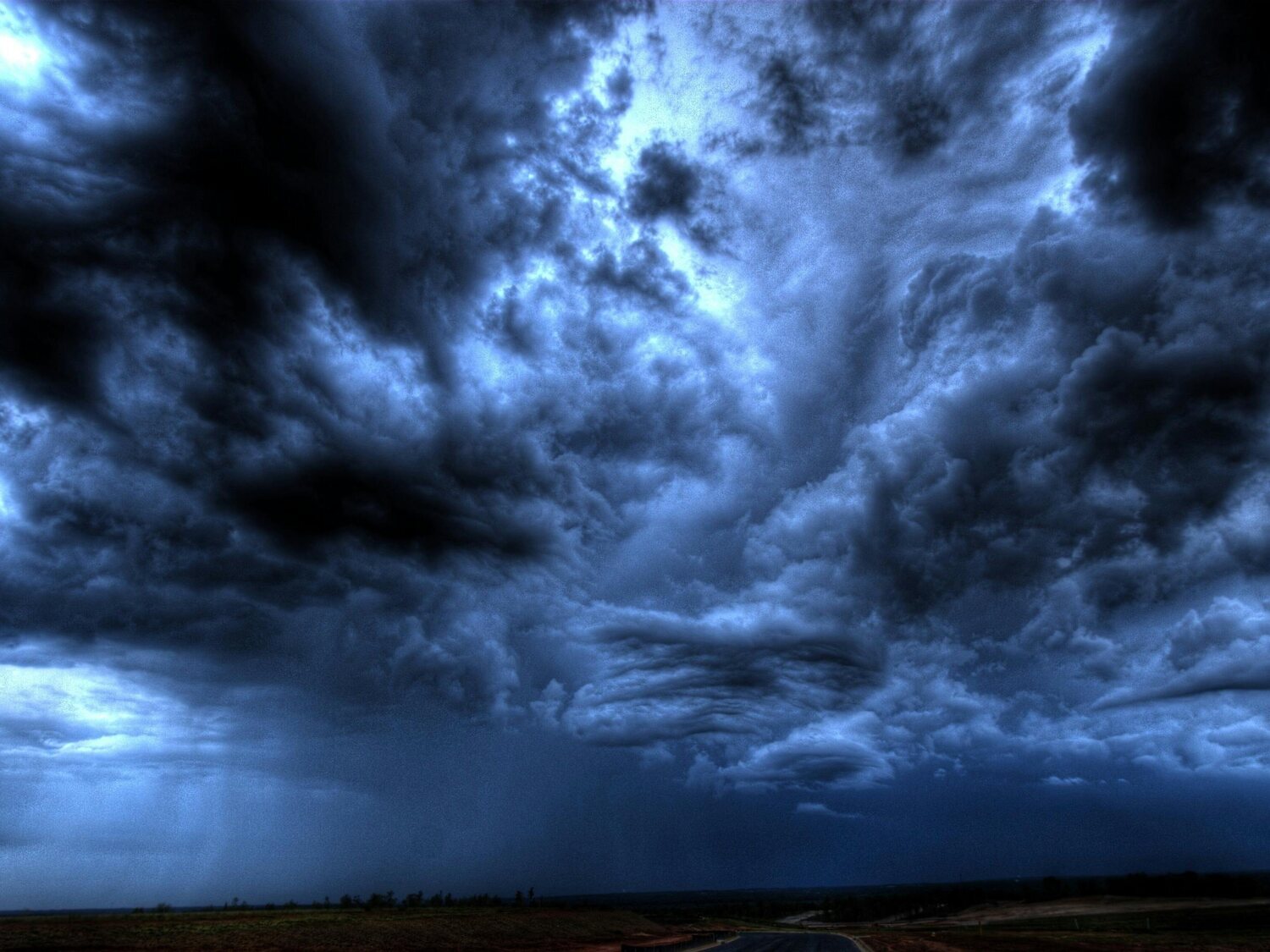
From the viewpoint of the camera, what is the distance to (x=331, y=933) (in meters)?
69.4

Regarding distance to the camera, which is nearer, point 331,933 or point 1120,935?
point 331,933

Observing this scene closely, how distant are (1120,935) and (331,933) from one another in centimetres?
9239

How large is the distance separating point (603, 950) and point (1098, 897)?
158234 millimetres

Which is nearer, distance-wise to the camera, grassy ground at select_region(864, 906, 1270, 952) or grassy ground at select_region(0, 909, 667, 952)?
grassy ground at select_region(0, 909, 667, 952)

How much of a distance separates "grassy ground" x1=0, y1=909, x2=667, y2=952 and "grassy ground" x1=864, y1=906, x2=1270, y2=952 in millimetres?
38534

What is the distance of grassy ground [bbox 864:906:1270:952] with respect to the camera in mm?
72938

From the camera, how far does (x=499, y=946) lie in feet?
253

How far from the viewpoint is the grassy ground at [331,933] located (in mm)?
55375

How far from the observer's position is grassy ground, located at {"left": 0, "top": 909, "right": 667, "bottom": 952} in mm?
Result: 55375

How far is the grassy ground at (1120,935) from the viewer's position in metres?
72.9

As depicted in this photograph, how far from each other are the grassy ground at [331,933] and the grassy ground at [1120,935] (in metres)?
38.5

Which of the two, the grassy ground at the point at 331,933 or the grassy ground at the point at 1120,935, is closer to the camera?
the grassy ground at the point at 331,933

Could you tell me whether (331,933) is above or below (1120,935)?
above

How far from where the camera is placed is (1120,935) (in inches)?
3585
